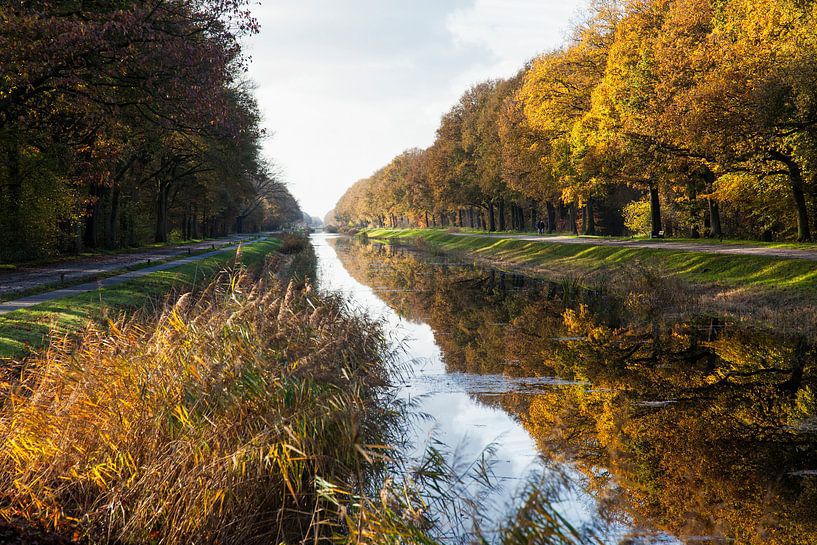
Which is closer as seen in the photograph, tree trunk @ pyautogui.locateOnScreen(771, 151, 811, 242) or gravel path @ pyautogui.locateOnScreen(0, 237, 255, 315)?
gravel path @ pyautogui.locateOnScreen(0, 237, 255, 315)

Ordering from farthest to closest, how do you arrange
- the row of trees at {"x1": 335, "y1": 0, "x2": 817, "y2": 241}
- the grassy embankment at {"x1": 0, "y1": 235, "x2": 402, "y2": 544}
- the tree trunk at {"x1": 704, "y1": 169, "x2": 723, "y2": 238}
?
the tree trunk at {"x1": 704, "y1": 169, "x2": 723, "y2": 238}, the row of trees at {"x1": 335, "y1": 0, "x2": 817, "y2": 241}, the grassy embankment at {"x1": 0, "y1": 235, "x2": 402, "y2": 544}

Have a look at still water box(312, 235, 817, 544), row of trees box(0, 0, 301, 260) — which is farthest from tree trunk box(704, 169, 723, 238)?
row of trees box(0, 0, 301, 260)

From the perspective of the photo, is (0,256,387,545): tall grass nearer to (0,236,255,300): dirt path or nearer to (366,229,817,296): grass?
(0,236,255,300): dirt path

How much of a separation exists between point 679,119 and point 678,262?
18.0 ft

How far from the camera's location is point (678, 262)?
25281 millimetres

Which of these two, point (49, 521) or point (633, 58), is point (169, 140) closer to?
point (633, 58)

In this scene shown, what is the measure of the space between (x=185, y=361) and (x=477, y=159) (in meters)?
58.5

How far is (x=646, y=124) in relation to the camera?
28328mm

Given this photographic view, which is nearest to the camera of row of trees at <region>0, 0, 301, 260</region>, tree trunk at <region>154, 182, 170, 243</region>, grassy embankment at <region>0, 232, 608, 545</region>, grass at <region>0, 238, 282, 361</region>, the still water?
grassy embankment at <region>0, 232, 608, 545</region>

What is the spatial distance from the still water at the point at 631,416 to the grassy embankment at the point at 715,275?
1293mm

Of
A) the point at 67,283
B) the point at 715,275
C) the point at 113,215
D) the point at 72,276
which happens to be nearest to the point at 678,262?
the point at 715,275

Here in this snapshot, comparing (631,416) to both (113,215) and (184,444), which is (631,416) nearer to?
(184,444)

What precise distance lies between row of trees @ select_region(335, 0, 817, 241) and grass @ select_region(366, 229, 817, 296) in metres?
4.24

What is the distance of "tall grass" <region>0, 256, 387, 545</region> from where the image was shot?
226 inches
